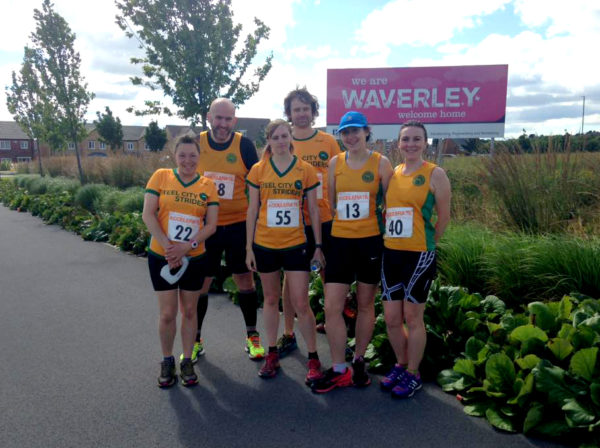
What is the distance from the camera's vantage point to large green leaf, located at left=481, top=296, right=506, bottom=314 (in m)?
3.76

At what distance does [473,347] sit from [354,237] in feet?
3.84

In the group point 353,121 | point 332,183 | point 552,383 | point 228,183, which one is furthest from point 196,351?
point 552,383

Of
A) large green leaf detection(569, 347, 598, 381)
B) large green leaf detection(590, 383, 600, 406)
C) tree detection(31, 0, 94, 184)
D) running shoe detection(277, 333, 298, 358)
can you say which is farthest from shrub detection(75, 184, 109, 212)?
large green leaf detection(590, 383, 600, 406)

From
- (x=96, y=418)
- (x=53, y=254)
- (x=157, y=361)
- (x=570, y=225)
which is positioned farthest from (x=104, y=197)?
(x=570, y=225)

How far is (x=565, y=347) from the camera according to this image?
9.52ft

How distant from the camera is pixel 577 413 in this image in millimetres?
2596

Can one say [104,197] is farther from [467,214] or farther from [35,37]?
[467,214]

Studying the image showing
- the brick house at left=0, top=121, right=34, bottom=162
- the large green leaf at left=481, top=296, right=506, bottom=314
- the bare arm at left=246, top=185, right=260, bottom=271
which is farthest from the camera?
the brick house at left=0, top=121, right=34, bottom=162

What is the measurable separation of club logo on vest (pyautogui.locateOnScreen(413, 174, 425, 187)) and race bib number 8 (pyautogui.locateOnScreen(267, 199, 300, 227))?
891 mm

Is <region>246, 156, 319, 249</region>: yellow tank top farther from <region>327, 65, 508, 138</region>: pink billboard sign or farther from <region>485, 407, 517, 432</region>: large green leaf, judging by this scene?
<region>327, 65, 508, 138</region>: pink billboard sign

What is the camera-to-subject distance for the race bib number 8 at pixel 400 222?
3.20 meters

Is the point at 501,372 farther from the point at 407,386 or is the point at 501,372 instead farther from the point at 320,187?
the point at 320,187

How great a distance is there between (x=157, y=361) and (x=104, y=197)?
8.79m

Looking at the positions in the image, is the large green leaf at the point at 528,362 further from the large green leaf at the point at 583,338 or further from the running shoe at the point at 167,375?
the running shoe at the point at 167,375
